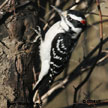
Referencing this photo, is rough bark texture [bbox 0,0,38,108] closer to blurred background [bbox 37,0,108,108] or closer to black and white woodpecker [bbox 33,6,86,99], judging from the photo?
black and white woodpecker [bbox 33,6,86,99]

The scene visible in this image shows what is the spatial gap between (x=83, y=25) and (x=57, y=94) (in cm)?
144

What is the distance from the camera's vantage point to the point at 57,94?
329cm

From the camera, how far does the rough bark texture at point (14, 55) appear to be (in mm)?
1918

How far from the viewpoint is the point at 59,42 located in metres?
2.31

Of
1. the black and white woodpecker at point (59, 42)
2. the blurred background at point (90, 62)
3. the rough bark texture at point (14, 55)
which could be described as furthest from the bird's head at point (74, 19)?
the blurred background at point (90, 62)

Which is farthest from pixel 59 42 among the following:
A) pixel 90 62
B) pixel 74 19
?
pixel 90 62

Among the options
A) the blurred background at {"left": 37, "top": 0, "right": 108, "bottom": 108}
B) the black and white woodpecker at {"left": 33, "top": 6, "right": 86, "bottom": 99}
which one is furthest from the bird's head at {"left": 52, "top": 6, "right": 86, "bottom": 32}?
the blurred background at {"left": 37, "top": 0, "right": 108, "bottom": 108}

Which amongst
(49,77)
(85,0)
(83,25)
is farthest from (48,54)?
(85,0)

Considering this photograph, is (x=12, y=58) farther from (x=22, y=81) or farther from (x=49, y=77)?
(x=49, y=77)

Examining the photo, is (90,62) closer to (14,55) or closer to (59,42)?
(59,42)

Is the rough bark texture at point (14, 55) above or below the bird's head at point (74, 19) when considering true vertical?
below

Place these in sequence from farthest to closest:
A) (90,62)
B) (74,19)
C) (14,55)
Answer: (90,62) → (74,19) → (14,55)

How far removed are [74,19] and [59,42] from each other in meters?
0.32

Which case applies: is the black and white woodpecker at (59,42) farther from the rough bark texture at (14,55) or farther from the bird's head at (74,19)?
the rough bark texture at (14,55)
